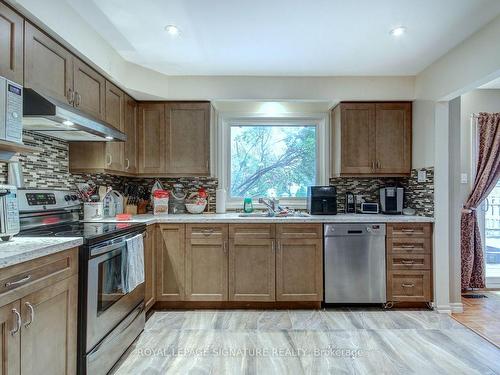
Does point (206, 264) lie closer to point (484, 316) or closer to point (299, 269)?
point (299, 269)

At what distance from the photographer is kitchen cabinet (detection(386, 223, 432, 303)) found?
3.03 m

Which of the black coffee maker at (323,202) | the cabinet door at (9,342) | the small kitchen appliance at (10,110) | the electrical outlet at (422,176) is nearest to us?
the cabinet door at (9,342)

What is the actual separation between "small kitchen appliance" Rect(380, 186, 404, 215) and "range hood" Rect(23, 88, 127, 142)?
9.09 ft

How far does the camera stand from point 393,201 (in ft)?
11.2

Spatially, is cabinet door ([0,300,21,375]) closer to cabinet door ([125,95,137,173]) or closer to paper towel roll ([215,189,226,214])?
cabinet door ([125,95,137,173])

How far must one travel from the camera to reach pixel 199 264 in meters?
3.03

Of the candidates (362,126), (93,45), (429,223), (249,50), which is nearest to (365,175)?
(362,126)

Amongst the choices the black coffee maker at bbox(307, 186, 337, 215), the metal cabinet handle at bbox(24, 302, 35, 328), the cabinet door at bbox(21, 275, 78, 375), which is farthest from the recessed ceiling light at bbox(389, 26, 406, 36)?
the metal cabinet handle at bbox(24, 302, 35, 328)

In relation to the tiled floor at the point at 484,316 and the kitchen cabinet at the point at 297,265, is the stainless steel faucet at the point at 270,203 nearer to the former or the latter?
the kitchen cabinet at the point at 297,265

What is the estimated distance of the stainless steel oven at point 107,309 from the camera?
1758mm

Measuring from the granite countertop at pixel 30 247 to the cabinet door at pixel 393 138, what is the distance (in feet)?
9.77

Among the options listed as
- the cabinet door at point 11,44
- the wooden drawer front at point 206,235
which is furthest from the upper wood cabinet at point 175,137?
the cabinet door at point 11,44

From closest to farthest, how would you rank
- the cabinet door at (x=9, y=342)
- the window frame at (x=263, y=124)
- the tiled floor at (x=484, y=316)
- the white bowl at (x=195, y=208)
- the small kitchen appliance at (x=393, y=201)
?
the cabinet door at (x=9, y=342), the tiled floor at (x=484, y=316), the small kitchen appliance at (x=393, y=201), the white bowl at (x=195, y=208), the window frame at (x=263, y=124)

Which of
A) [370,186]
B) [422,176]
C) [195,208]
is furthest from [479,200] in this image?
[195,208]
